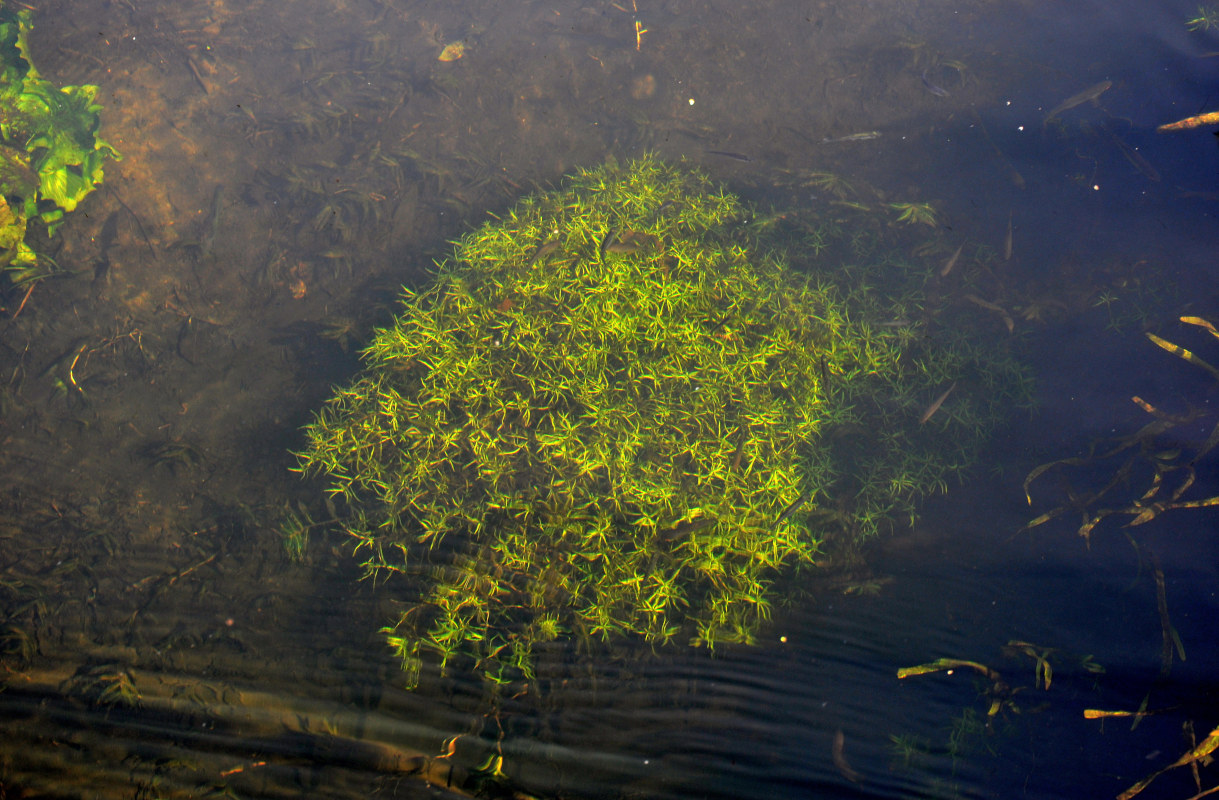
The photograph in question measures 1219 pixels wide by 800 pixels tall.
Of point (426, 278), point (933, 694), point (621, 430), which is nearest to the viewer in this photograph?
point (933, 694)

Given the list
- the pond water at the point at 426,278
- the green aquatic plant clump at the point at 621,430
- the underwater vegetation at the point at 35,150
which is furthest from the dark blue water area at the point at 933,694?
the underwater vegetation at the point at 35,150

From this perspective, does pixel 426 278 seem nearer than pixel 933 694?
No

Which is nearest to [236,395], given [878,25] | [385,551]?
[385,551]

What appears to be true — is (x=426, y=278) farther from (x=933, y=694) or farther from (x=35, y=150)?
(x=933, y=694)

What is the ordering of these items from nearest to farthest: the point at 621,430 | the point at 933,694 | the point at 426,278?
1. the point at 933,694
2. the point at 621,430
3. the point at 426,278

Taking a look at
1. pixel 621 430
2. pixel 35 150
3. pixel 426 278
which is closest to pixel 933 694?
pixel 621 430

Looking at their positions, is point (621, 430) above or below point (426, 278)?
below

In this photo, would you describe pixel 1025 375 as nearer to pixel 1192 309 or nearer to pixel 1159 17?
pixel 1192 309

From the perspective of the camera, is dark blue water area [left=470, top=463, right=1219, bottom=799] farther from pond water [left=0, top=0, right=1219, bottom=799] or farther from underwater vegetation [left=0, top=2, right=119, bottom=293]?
underwater vegetation [left=0, top=2, right=119, bottom=293]
